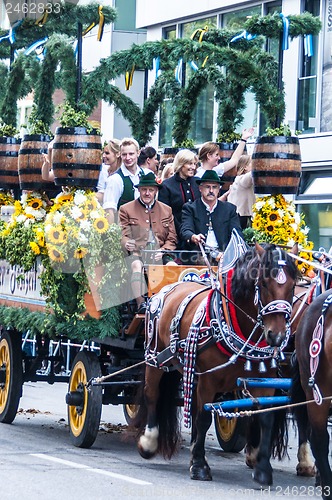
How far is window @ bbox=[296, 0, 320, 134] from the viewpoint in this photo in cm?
2161

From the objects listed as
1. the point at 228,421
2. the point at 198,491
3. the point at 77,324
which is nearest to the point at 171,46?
the point at 77,324

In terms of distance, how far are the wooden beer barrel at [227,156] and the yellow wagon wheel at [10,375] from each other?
3032mm

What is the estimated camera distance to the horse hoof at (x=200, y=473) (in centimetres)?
868

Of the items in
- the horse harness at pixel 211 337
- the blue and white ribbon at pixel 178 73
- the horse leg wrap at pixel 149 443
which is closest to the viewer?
the horse harness at pixel 211 337

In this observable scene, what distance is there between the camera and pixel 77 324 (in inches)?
414

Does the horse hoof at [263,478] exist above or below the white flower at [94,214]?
below

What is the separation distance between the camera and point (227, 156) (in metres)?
13.4

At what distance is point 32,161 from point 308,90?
414 inches

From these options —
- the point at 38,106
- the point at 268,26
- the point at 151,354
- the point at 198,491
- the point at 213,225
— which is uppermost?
the point at 268,26

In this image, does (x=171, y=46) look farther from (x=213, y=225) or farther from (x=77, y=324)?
(x=77, y=324)

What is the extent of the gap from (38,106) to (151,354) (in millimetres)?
4154

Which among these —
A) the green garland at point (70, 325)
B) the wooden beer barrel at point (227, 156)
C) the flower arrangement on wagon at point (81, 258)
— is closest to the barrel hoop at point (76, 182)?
the flower arrangement on wagon at point (81, 258)

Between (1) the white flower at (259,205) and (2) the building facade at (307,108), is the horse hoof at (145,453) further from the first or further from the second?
(2) the building facade at (307,108)

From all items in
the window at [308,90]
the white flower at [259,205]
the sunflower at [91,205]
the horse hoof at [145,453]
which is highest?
the window at [308,90]
